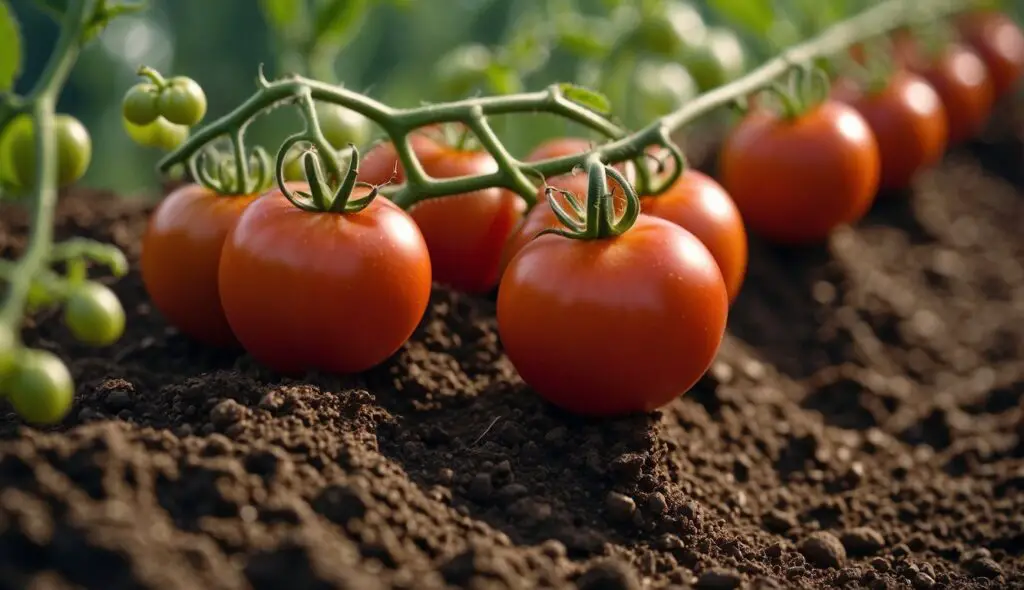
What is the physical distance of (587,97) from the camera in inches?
86.0

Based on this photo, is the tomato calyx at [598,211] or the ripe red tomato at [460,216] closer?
the tomato calyx at [598,211]

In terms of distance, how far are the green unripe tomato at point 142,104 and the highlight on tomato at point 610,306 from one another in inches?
25.5

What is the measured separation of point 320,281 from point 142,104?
0.43 meters

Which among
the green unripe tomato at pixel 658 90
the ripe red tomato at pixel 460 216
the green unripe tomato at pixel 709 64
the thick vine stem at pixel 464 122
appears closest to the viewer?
the thick vine stem at pixel 464 122

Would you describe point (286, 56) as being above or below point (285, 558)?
above

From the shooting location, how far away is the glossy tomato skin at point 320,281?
181cm

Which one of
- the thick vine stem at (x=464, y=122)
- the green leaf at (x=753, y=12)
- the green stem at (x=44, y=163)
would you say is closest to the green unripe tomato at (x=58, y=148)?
the green stem at (x=44, y=163)

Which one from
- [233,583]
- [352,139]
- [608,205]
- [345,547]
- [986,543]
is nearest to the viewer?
[233,583]

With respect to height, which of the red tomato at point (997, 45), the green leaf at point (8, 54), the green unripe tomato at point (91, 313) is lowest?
the green unripe tomato at point (91, 313)

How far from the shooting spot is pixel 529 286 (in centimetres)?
185

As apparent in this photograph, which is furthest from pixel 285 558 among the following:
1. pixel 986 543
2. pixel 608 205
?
pixel 986 543

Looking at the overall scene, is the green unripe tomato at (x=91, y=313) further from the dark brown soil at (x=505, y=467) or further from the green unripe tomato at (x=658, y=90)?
the green unripe tomato at (x=658, y=90)

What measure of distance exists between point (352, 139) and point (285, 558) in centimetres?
118

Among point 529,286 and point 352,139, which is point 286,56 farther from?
point 529,286
